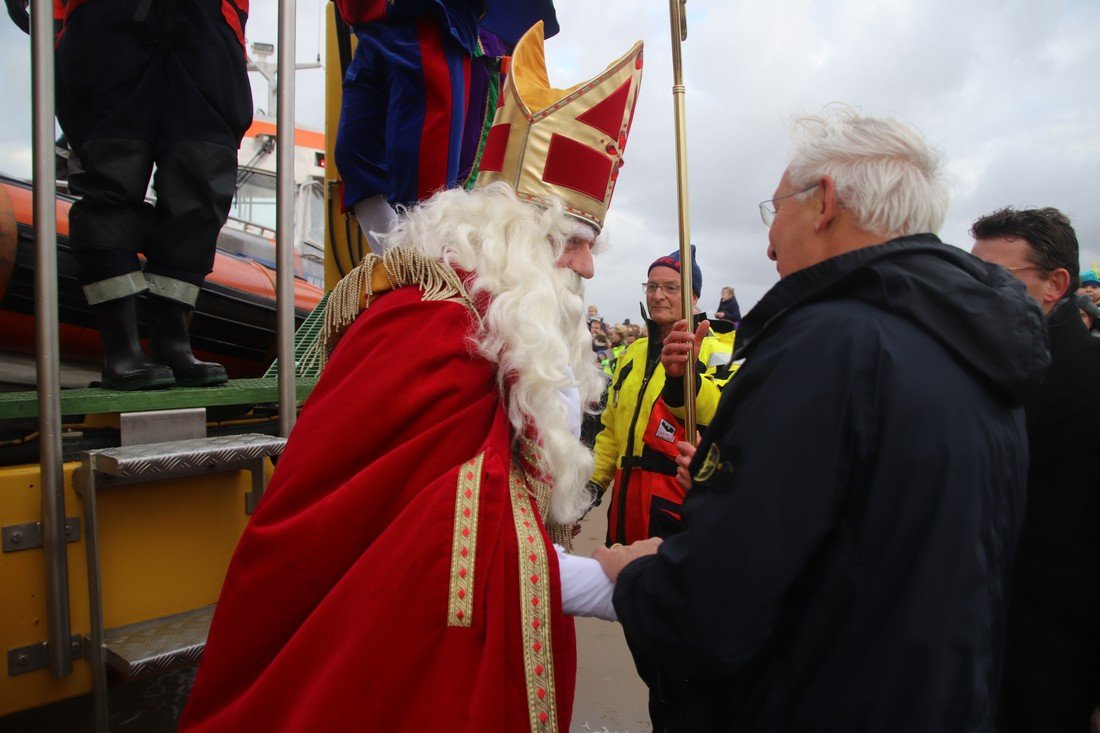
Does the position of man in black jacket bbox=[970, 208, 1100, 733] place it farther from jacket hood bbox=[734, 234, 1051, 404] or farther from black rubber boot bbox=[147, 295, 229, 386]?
black rubber boot bbox=[147, 295, 229, 386]

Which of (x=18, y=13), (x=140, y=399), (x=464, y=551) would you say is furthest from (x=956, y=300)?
(x=18, y=13)

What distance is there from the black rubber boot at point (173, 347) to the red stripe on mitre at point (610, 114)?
1444mm

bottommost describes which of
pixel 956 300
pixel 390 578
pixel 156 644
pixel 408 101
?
pixel 156 644

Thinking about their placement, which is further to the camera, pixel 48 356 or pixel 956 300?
pixel 48 356

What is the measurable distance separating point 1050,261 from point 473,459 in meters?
1.92

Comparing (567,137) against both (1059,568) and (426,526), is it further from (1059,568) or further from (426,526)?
(1059,568)

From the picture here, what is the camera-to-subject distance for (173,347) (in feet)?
7.43

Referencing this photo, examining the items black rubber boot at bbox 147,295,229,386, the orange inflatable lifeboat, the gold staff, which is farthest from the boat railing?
the gold staff

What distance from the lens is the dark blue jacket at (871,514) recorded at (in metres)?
0.98

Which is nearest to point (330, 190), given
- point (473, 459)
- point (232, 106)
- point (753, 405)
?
point (232, 106)

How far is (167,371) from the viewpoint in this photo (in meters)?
2.14

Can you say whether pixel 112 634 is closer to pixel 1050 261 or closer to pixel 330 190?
pixel 330 190

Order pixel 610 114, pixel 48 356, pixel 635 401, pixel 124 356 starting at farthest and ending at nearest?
pixel 635 401 → pixel 124 356 → pixel 610 114 → pixel 48 356

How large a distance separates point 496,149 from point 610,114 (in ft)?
1.12
